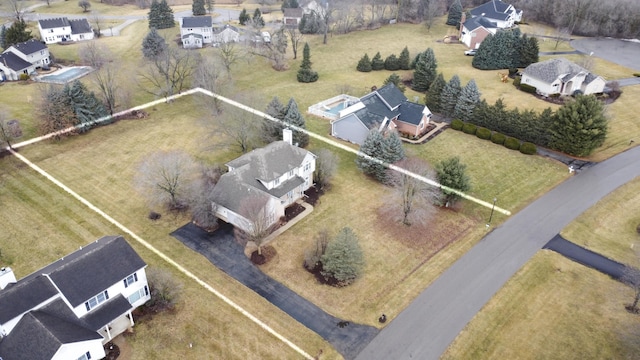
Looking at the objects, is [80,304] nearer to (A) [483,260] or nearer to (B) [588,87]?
(A) [483,260]

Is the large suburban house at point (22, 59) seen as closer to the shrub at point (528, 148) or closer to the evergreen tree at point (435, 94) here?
the evergreen tree at point (435, 94)

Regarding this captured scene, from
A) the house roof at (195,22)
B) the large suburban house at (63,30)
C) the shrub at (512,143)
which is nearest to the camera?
the shrub at (512,143)

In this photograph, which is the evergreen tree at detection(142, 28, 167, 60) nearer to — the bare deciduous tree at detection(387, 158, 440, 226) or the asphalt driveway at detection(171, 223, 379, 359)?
the asphalt driveway at detection(171, 223, 379, 359)

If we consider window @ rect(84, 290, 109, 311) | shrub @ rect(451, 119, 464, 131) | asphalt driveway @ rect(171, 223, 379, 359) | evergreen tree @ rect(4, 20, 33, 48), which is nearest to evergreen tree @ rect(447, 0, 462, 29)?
shrub @ rect(451, 119, 464, 131)

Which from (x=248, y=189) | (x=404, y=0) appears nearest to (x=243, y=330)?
(x=248, y=189)

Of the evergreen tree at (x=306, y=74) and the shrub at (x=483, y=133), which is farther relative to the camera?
the evergreen tree at (x=306, y=74)

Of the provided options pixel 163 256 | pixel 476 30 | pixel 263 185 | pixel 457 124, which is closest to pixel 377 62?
pixel 476 30

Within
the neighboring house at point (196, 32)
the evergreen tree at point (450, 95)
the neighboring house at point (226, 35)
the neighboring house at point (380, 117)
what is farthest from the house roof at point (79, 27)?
the evergreen tree at point (450, 95)
